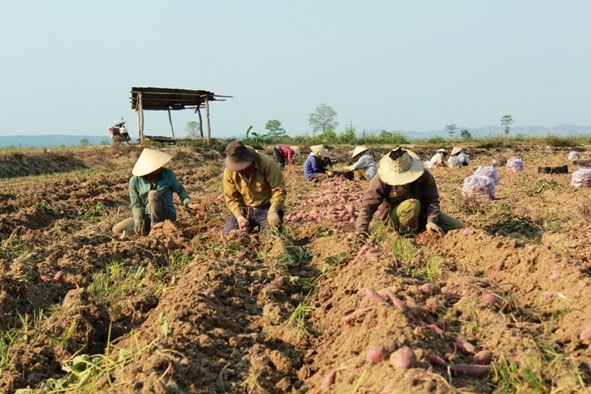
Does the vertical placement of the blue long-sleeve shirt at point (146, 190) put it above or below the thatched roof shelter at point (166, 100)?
below

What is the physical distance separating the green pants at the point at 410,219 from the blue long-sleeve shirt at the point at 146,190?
96.0 inches

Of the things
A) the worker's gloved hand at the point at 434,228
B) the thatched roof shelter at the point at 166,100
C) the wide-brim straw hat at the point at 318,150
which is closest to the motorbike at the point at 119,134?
the thatched roof shelter at the point at 166,100

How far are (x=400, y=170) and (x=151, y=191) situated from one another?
2863 mm

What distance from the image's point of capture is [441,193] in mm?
9922

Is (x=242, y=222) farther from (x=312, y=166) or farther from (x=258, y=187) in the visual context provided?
(x=312, y=166)

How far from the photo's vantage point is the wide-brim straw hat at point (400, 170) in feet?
18.5

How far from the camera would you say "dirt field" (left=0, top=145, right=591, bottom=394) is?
2668mm

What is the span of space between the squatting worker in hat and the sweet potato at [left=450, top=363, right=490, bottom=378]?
461 centimetres

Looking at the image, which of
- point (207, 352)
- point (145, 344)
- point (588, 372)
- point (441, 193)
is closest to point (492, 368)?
point (588, 372)

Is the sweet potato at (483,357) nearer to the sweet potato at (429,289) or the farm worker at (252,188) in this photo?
the sweet potato at (429,289)

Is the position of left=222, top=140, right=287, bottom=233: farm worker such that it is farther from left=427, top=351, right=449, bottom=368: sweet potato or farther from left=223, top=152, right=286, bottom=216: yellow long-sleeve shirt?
left=427, top=351, right=449, bottom=368: sweet potato

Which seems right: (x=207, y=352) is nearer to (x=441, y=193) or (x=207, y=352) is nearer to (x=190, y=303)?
(x=190, y=303)

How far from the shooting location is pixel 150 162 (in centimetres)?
665

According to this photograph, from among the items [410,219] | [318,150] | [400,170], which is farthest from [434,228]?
[318,150]
